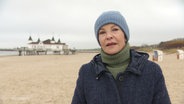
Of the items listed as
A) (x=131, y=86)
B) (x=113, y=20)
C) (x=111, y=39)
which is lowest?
(x=131, y=86)

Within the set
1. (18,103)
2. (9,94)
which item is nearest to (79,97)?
(18,103)

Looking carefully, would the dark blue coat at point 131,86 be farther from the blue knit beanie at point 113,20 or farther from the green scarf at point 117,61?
the blue knit beanie at point 113,20

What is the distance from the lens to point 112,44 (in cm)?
204

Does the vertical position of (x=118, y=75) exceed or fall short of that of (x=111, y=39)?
it falls short

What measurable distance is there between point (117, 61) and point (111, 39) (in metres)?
0.15

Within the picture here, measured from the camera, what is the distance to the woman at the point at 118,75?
1976 mm

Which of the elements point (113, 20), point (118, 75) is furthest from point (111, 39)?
point (118, 75)

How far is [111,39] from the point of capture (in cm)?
205

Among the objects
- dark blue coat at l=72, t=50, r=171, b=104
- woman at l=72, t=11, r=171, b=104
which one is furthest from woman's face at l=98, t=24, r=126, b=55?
dark blue coat at l=72, t=50, r=171, b=104

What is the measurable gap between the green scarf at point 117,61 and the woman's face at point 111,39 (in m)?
0.02

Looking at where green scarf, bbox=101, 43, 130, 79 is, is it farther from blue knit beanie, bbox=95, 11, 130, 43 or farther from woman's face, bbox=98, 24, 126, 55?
blue knit beanie, bbox=95, 11, 130, 43

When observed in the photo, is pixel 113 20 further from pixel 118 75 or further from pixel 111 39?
pixel 118 75

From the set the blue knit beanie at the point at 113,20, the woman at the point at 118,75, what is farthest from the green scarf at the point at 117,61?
the blue knit beanie at the point at 113,20

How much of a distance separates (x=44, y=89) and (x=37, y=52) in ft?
283
